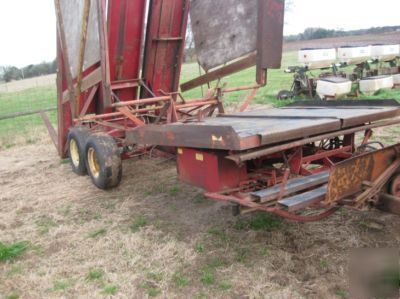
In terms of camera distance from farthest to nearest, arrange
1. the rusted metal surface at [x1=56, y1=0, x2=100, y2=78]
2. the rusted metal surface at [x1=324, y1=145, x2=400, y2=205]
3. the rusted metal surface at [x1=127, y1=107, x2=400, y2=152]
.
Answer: the rusted metal surface at [x1=56, y1=0, x2=100, y2=78] < the rusted metal surface at [x1=127, y1=107, x2=400, y2=152] < the rusted metal surface at [x1=324, y1=145, x2=400, y2=205]

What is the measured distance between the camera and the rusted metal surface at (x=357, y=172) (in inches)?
110

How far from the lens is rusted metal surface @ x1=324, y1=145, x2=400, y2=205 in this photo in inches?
110

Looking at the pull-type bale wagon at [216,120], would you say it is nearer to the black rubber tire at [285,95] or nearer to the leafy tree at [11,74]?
the black rubber tire at [285,95]

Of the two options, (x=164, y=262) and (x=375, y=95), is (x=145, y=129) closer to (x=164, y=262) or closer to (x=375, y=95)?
(x=164, y=262)

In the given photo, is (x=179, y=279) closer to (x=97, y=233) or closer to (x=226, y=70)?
(x=97, y=233)

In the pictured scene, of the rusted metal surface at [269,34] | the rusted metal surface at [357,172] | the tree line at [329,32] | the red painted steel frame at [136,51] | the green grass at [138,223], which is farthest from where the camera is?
the tree line at [329,32]

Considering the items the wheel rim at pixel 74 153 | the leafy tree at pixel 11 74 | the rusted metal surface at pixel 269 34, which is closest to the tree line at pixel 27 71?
the leafy tree at pixel 11 74

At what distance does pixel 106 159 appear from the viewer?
16.1 ft

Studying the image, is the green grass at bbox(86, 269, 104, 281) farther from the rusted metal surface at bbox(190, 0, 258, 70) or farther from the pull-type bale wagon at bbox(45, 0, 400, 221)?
the rusted metal surface at bbox(190, 0, 258, 70)

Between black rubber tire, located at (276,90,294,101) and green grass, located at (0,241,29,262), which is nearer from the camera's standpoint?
green grass, located at (0,241,29,262)

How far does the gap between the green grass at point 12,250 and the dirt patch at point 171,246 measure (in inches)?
3.4

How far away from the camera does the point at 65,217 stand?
4.62 metres

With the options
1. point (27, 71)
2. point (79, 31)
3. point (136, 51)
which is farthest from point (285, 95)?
point (27, 71)

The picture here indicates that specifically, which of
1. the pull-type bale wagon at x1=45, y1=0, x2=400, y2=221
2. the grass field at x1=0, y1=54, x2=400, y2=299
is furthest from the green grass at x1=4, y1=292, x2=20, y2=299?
the pull-type bale wagon at x1=45, y1=0, x2=400, y2=221
